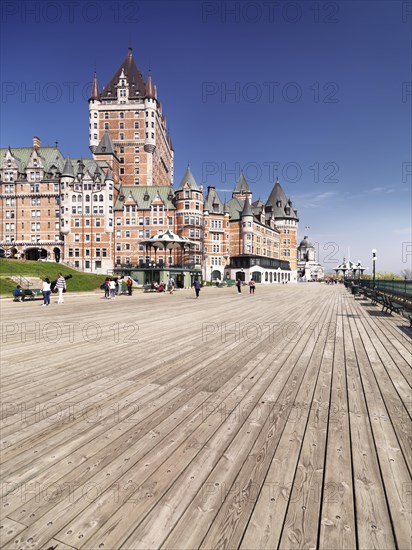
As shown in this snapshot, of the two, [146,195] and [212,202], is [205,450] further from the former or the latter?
[212,202]

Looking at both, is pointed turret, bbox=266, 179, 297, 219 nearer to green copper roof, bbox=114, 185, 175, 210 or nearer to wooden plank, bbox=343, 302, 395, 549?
green copper roof, bbox=114, 185, 175, 210

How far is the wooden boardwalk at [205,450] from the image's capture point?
2.00 metres

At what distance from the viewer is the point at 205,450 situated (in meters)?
2.91

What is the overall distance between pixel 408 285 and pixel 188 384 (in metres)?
13.3

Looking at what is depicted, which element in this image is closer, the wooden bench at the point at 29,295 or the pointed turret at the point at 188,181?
the wooden bench at the point at 29,295

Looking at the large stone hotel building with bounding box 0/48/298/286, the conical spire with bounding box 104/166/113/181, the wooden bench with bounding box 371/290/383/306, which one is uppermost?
the conical spire with bounding box 104/166/113/181

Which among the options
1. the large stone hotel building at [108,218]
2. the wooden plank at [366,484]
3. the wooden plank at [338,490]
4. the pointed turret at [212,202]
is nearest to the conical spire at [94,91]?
the large stone hotel building at [108,218]

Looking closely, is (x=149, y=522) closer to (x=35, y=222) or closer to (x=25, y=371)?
(x=25, y=371)

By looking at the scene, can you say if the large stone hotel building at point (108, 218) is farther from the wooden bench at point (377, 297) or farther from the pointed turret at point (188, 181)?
the wooden bench at point (377, 297)

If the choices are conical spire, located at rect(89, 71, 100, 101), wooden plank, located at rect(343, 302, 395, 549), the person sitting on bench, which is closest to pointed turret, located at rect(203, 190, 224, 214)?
conical spire, located at rect(89, 71, 100, 101)

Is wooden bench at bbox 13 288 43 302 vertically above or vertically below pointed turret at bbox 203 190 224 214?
below

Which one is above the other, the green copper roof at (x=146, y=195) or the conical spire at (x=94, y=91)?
the conical spire at (x=94, y=91)

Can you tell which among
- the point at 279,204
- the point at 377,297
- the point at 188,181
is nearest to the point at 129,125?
the point at 188,181

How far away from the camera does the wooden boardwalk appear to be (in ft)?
6.55
